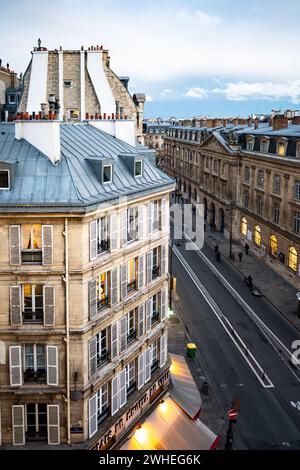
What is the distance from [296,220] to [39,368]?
36.9m

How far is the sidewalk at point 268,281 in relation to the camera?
46.7 meters

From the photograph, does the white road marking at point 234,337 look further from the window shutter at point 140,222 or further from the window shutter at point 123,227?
the window shutter at point 123,227

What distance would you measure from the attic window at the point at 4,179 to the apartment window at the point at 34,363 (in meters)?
6.57

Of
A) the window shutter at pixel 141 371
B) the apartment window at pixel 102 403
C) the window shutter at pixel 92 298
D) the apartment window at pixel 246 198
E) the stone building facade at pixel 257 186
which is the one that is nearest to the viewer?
the window shutter at pixel 92 298

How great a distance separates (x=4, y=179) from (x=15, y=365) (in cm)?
756

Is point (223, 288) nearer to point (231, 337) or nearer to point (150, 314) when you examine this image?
point (231, 337)

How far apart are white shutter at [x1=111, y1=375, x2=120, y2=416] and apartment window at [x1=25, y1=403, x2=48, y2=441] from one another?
317 centimetres

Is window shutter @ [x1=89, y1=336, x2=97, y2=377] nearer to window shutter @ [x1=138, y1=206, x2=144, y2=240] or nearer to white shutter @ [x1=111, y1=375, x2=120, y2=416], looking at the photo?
white shutter @ [x1=111, y1=375, x2=120, y2=416]

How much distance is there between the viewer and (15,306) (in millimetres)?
20781

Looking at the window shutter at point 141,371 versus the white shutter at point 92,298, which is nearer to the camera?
the white shutter at point 92,298

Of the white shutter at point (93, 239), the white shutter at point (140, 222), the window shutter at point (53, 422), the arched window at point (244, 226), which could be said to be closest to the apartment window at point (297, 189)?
the arched window at point (244, 226)

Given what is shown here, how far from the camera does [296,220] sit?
52344 millimetres
